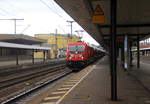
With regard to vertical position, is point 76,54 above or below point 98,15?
below

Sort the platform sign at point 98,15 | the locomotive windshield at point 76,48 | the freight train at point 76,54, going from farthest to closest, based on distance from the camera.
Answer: the locomotive windshield at point 76,48
the freight train at point 76,54
the platform sign at point 98,15

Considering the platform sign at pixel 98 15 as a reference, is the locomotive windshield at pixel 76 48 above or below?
below

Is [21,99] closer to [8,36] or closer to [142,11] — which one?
[142,11]

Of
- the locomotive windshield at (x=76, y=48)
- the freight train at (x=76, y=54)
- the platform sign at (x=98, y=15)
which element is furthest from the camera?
the locomotive windshield at (x=76, y=48)

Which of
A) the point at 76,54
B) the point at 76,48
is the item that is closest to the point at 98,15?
the point at 76,54

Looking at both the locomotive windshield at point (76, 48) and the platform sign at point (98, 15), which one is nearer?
the platform sign at point (98, 15)

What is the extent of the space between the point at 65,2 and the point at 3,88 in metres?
7.13

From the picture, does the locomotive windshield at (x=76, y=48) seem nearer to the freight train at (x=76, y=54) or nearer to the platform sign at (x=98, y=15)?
the freight train at (x=76, y=54)

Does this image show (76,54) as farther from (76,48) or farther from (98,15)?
(98,15)

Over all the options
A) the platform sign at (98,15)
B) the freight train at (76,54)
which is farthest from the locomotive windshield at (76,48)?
the platform sign at (98,15)

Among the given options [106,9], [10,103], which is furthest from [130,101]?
[106,9]

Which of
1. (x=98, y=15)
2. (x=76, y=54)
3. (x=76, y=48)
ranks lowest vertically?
(x=76, y=54)

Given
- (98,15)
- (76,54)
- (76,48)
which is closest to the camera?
(98,15)

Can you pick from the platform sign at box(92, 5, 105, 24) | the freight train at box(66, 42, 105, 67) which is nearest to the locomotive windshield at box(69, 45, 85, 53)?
the freight train at box(66, 42, 105, 67)
